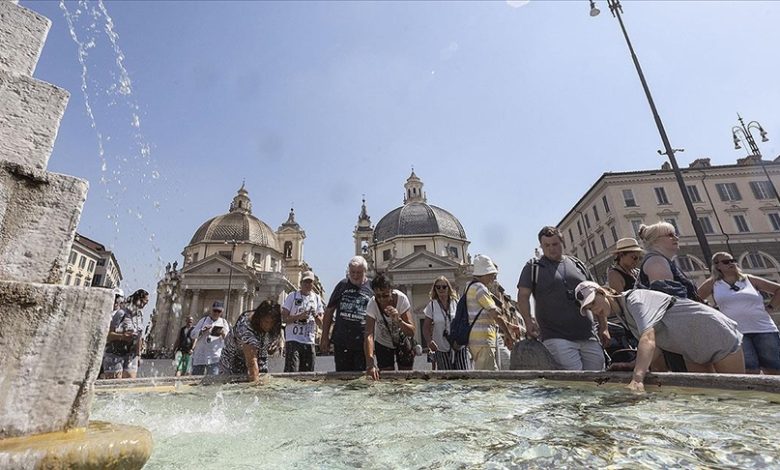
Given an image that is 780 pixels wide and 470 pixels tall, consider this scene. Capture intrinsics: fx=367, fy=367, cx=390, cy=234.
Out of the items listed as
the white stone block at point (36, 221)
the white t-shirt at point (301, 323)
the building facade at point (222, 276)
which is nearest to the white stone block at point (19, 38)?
the white stone block at point (36, 221)

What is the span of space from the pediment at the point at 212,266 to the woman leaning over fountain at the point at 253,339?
39657 mm

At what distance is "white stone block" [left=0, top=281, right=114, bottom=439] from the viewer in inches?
43.4

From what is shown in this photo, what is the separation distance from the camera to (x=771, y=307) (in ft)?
16.6

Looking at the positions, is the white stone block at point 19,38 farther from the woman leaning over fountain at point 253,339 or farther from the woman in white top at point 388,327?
the woman in white top at point 388,327

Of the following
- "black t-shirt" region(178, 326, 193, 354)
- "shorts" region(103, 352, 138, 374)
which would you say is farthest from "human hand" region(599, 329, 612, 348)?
"black t-shirt" region(178, 326, 193, 354)

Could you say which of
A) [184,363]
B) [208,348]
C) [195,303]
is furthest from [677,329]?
[195,303]

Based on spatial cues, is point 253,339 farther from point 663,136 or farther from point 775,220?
point 775,220

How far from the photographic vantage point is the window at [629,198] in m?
34.4

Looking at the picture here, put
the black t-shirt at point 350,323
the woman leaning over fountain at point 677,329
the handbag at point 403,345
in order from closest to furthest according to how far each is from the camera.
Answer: the woman leaning over fountain at point 677,329 < the handbag at point 403,345 < the black t-shirt at point 350,323

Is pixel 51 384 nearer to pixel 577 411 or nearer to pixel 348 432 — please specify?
pixel 348 432

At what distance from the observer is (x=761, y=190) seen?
110ft

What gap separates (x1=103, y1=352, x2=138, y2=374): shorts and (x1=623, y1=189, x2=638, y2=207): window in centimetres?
3910

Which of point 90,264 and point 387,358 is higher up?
point 90,264

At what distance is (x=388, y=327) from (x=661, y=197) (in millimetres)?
39805
